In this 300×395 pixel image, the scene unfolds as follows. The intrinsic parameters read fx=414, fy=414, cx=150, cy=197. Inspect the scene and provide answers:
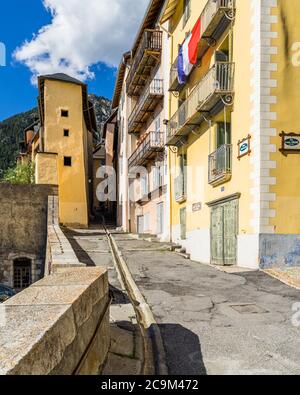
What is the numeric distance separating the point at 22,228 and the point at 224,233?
14.2 meters

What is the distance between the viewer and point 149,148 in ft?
75.9

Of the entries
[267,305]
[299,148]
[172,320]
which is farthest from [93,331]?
[299,148]

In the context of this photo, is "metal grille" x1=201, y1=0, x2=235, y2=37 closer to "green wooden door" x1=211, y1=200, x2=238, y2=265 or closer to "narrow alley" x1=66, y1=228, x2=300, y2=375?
"green wooden door" x1=211, y1=200, x2=238, y2=265

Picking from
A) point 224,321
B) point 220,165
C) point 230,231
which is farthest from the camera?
point 220,165

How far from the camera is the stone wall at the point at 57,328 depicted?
232 centimetres

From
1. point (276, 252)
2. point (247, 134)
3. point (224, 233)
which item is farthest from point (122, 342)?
point (224, 233)

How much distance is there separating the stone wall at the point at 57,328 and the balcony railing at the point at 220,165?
9.22m

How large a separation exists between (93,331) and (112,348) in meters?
1.09

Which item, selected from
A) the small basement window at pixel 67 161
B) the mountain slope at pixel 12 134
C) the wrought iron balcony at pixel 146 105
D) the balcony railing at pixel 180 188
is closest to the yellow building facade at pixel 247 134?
the balcony railing at pixel 180 188

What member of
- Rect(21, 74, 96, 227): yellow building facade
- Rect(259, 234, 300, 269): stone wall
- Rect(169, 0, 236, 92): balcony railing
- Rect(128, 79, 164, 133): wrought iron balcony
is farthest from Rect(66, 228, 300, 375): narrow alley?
Rect(21, 74, 96, 227): yellow building facade

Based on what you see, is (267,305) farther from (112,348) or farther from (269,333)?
(112,348)

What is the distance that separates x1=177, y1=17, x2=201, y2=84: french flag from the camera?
50.3 feet

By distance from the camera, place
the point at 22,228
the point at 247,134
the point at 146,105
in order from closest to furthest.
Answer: the point at 247,134
the point at 22,228
the point at 146,105

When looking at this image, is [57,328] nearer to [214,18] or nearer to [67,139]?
[214,18]
